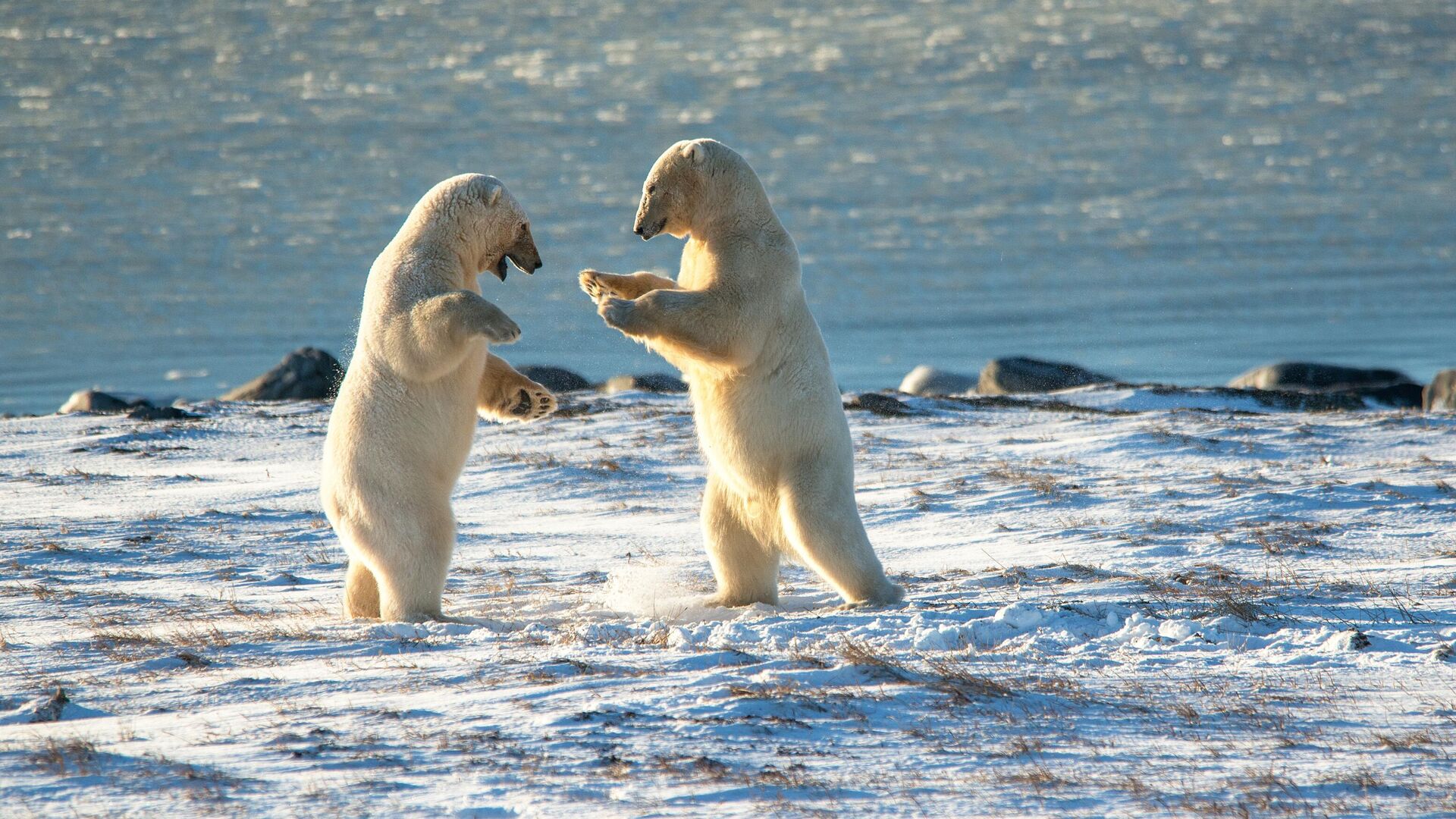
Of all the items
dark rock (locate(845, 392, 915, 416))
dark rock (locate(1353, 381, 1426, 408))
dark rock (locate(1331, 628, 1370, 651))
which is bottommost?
dark rock (locate(1353, 381, 1426, 408))

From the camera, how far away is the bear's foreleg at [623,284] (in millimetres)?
6309

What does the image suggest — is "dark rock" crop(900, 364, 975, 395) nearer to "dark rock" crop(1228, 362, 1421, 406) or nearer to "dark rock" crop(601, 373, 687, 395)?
"dark rock" crop(601, 373, 687, 395)

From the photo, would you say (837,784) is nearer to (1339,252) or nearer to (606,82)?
(1339,252)

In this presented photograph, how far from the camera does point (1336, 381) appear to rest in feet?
52.9

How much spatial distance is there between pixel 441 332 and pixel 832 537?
1722mm

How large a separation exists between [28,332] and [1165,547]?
23.7m

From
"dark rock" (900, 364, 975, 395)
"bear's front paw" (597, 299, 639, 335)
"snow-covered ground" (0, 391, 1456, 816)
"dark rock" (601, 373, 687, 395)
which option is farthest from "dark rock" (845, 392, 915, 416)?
"bear's front paw" (597, 299, 639, 335)

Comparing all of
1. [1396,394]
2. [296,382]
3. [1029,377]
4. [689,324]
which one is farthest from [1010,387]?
[689,324]

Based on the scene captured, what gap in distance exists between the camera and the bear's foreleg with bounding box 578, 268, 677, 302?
20.7ft

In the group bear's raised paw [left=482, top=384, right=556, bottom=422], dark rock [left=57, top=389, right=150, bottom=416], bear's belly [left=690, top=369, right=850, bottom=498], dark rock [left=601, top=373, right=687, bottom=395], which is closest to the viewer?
bear's belly [left=690, top=369, right=850, bottom=498]

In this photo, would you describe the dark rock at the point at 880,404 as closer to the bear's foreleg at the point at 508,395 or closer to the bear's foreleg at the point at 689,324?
the bear's foreleg at the point at 508,395

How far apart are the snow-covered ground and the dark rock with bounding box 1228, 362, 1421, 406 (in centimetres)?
599

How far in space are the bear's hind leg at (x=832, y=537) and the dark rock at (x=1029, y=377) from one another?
10107mm

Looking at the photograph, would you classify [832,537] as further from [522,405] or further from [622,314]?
[522,405]
